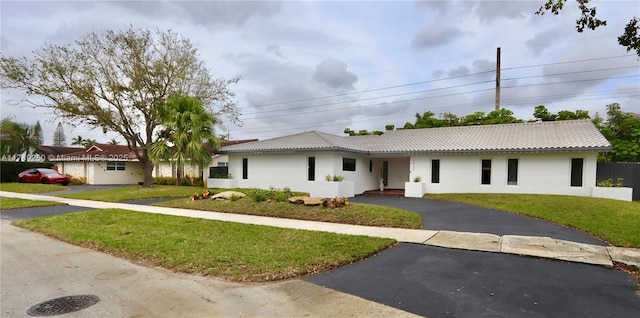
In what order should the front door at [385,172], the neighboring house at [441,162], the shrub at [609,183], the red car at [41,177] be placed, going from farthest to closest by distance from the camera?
the red car at [41,177] < the front door at [385,172] < the neighboring house at [441,162] < the shrub at [609,183]

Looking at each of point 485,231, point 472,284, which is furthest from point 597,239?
point 472,284

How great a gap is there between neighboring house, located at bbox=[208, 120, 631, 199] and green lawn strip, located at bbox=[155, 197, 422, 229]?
4886 millimetres

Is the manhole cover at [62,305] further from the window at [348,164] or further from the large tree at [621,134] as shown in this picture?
the large tree at [621,134]

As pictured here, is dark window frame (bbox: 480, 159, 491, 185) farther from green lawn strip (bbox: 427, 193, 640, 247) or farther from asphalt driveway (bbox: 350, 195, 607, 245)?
asphalt driveway (bbox: 350, 195, 607, 245)

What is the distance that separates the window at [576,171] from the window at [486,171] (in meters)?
3.61

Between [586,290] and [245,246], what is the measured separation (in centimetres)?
608

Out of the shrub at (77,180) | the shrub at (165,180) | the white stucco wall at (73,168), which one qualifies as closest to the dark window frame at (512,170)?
the shrub at (165,180)

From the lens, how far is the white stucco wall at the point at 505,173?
16547 mm

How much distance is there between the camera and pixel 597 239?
8781mm

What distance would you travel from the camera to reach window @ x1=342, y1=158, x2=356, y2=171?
20089 mm

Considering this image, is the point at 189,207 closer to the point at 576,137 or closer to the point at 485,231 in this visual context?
the point at 485,231

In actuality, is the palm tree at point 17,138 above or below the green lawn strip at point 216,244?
above

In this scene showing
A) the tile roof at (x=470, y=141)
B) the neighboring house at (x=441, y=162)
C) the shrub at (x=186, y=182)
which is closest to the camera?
the neighboring house at (x=441, y=162)

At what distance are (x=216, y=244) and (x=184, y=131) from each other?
16056 millimetres
